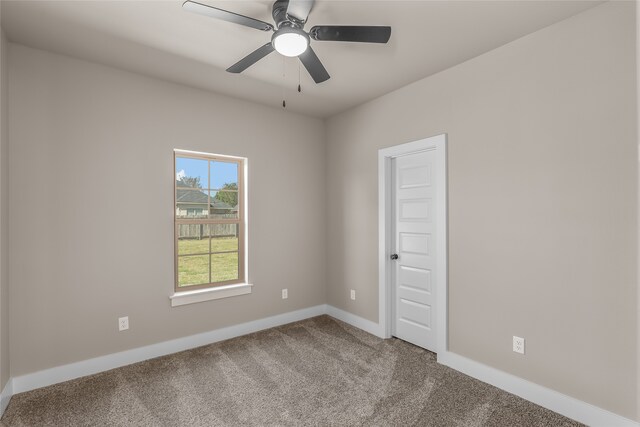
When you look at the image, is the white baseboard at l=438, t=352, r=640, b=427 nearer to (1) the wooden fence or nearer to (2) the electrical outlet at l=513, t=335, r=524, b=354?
(2) the electrical outlet at l=513, t=335, r=524, b=354

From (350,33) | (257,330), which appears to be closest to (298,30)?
(350,33)

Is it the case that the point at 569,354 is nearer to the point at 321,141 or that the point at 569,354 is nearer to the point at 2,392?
the point at 321,141

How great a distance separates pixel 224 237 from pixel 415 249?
2.10 metres

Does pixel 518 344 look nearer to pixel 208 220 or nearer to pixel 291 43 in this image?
pixel 291 43

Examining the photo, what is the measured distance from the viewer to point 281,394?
2.46 metres

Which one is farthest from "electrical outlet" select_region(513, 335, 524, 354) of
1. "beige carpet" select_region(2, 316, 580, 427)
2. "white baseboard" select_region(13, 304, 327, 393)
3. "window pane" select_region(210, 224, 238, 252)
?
"window pane" select_region(210, 224, 238, 252)

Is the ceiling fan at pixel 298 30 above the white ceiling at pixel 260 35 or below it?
below

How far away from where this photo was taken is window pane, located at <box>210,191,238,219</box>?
3.57 metres

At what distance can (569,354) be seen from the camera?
2176mm

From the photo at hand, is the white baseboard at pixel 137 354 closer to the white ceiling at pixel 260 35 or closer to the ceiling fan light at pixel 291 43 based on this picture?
the white ceiling at pixel 260 35

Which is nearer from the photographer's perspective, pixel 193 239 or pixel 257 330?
pixel 193 239

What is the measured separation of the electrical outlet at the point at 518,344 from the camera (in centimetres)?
241

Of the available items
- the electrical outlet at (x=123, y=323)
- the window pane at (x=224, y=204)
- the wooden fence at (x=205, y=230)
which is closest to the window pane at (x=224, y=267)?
the wooden fence at (x=205, y=230)

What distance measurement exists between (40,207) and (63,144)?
0.54m
